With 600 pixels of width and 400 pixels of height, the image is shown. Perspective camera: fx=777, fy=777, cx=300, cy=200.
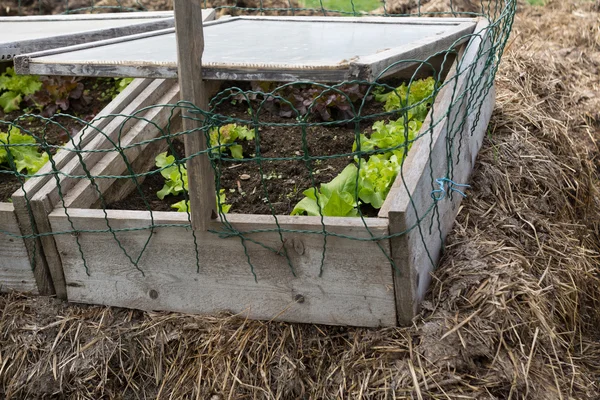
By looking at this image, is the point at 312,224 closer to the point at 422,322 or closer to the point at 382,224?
the point at 382,224

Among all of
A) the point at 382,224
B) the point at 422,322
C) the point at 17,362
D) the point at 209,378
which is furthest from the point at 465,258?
the point at 17,362

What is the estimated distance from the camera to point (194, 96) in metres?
2.55

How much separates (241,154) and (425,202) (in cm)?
124

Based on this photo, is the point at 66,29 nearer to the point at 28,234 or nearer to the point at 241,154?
the point at 241,154

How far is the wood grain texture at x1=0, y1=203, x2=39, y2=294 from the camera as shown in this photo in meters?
3.17

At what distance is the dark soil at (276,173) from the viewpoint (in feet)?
11.4

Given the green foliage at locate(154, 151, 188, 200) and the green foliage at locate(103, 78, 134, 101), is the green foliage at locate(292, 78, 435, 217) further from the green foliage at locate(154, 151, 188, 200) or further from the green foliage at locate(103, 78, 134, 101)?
the green foliage at locate(103, 78, 134, 101)

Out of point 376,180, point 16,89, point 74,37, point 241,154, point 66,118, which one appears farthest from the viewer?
point 16,89

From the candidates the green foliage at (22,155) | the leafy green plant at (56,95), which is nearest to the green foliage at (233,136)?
the green foliage at (22,155)

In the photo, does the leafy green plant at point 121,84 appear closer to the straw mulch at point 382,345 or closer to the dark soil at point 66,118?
the dark soil at point 66,118

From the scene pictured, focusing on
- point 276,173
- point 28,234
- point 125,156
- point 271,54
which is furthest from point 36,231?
point 271,54

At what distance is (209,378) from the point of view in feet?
9.88

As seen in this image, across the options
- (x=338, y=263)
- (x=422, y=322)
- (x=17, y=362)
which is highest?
(x=338, y=263)

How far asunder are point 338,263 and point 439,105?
3.42ft
